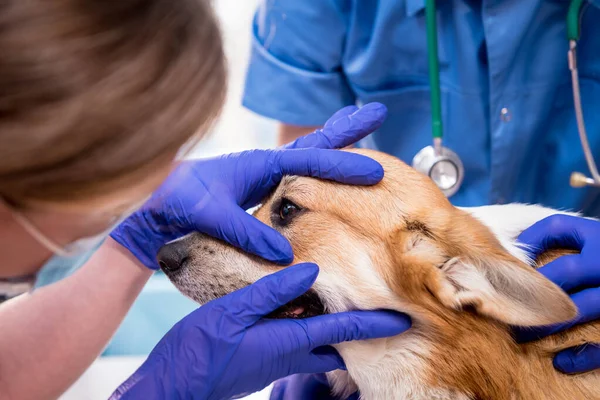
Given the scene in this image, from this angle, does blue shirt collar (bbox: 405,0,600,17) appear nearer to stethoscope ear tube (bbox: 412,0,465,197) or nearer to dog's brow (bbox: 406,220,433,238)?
stethoscope ear tube (bbox: 412,0,465,197)

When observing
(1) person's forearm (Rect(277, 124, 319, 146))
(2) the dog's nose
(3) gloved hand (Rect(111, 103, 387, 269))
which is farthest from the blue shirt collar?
(2) the dog's nose

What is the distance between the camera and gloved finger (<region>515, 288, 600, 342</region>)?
45.8 inches

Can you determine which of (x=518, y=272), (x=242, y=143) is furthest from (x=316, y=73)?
(x=518, y=272)

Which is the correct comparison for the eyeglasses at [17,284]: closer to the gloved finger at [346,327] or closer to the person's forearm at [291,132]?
the gloved finger at [346,327]

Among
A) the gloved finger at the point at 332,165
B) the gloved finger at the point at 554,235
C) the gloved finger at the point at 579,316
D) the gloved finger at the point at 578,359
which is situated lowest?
the gloved finger at the point at 578,359

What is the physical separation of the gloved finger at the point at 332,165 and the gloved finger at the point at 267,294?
227mm

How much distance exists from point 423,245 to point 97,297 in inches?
29.6

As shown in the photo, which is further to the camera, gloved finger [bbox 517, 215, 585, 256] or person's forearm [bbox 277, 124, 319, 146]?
person's forearm [bbox 277, 124, 319, 146]

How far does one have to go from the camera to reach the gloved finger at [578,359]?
1.16 metres

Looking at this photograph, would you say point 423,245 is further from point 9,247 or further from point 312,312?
point 9,247

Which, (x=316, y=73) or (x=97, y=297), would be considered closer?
(x=97, y=297)

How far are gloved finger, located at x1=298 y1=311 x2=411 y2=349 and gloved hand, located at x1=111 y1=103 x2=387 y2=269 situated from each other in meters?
0.15

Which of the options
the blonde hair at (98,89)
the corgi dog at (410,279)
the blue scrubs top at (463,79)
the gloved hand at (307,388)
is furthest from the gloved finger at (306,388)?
the blonde hair at (98,89)

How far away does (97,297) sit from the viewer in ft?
4.49
